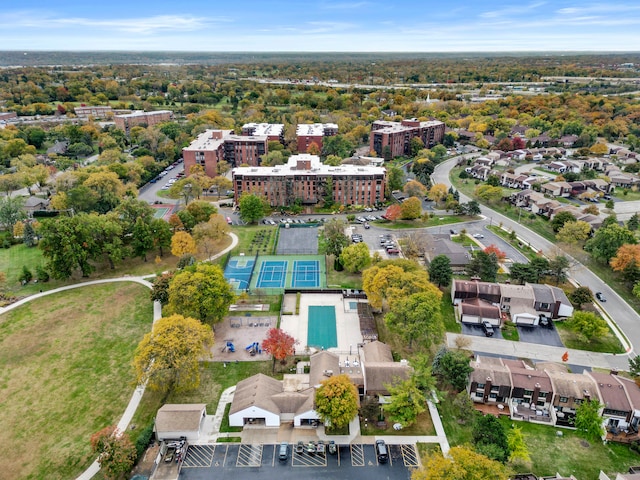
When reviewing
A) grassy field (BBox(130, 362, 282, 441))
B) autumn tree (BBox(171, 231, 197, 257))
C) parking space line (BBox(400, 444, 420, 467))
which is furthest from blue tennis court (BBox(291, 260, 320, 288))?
parking space line (BBox(400, 444, 420, 467))

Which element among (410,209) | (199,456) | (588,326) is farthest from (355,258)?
(199,456)

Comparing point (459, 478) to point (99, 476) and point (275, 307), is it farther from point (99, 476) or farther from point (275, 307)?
point (275, 307)

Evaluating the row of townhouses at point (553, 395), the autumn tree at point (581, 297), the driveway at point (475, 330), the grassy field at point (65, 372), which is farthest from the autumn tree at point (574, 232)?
the grassy field at point (65, 372)

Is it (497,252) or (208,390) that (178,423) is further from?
(497,252)

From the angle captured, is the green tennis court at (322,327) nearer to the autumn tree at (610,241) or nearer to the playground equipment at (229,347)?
the playground equipment at (229,347)

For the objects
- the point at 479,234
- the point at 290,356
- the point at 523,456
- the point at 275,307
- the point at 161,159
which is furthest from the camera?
the point at 161,159

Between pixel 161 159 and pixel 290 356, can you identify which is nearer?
pixel 290 356

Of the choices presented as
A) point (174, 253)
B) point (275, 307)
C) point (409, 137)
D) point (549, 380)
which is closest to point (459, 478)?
point (549, 380)
